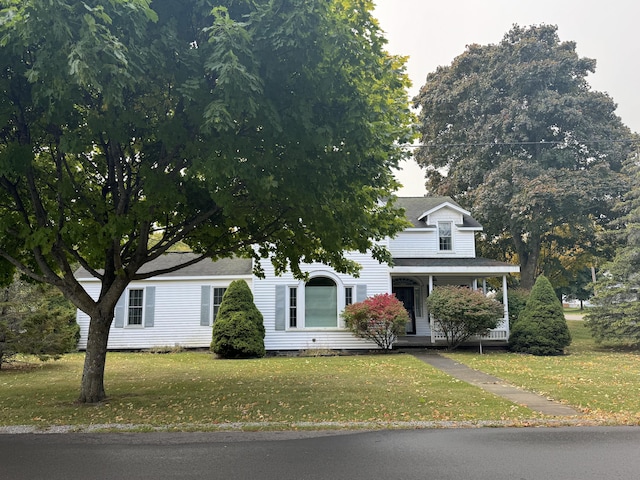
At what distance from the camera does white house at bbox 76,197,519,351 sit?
19109mm

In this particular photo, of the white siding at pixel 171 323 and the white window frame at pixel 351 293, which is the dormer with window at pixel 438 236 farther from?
the white siding at pixel 171 323

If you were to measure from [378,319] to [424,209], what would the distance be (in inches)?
292

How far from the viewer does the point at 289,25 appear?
6344mm


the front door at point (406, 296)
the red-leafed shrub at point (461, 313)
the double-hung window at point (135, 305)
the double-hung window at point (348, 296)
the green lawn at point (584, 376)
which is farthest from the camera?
the front door at point (406, 296)

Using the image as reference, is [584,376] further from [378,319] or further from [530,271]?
[530,271]

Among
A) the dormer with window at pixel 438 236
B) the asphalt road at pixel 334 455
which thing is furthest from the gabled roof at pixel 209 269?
the asphalt road at pixel 334 455

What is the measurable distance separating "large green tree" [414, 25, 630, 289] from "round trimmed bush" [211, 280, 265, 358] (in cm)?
1503

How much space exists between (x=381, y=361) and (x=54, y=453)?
11.3 m

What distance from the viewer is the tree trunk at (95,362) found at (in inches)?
352

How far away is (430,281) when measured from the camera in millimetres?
19641

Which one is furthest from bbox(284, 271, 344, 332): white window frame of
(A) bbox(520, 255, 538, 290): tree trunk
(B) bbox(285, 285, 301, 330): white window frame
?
(A) bbox(520, 255, 538, 290): tree trunk

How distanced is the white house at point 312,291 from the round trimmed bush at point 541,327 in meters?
0.75

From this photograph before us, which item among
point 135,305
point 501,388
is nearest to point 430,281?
point 501,388

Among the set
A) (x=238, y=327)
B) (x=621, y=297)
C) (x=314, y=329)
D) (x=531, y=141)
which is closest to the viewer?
(x=238, y=327)
